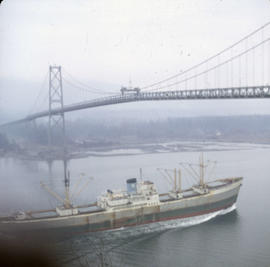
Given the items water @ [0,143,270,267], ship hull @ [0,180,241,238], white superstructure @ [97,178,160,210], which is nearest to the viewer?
water @ [0,143,270,267]

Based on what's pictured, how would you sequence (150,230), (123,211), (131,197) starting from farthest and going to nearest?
1. (131,197)
2. (123,211)
3. (150,230)

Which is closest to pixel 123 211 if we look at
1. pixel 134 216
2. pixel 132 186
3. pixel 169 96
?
pixel 134 216

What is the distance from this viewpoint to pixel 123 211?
6.16m

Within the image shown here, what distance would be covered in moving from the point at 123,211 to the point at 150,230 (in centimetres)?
57

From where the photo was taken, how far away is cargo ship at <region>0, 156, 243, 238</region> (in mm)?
5457

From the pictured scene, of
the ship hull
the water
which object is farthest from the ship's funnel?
the water

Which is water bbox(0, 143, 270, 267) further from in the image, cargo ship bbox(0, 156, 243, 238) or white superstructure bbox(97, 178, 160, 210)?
white superstructure bbox(97, 178, 160, 210)

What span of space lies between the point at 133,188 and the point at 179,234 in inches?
46.1

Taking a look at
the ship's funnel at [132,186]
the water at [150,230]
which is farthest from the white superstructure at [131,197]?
the water at [150,230]

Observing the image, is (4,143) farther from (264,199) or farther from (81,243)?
(264,199)

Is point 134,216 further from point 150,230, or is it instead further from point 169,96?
point 169,96

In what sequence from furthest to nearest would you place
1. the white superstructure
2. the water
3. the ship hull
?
1. the white superstructure
2. the ship hull
3. the water

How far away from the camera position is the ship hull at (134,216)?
17.7 ft

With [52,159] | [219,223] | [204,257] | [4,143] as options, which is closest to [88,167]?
[52,159]
